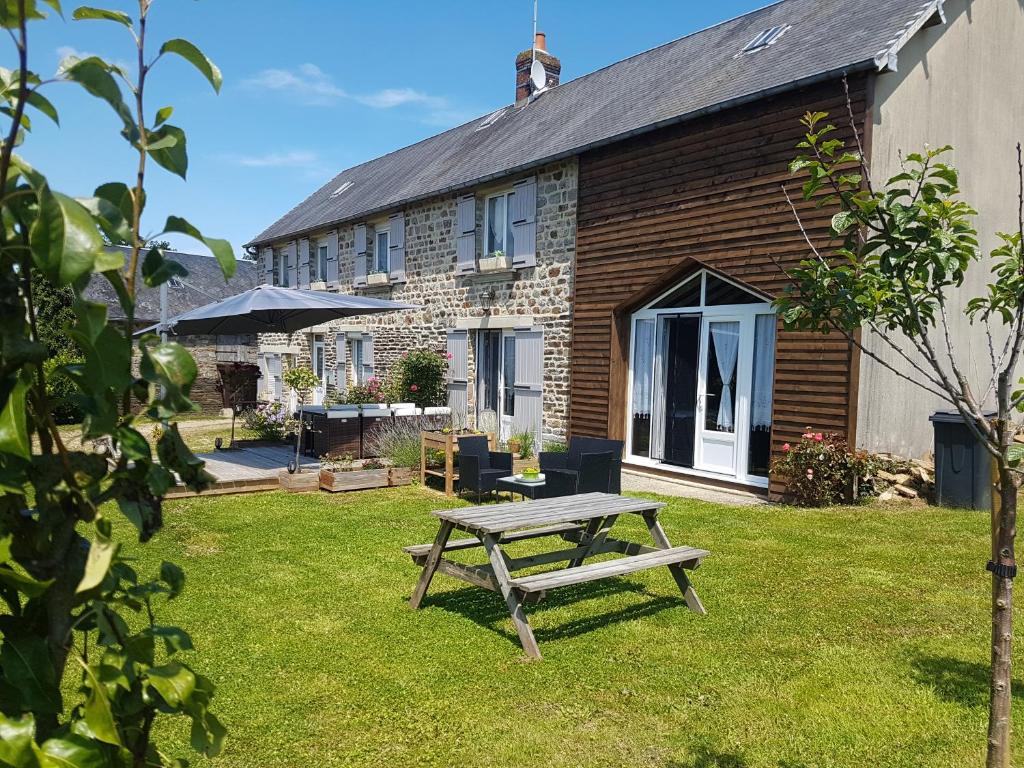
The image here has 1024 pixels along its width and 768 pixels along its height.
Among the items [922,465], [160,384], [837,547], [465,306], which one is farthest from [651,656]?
[465,306]

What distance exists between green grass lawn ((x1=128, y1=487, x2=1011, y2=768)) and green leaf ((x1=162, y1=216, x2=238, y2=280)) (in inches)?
108

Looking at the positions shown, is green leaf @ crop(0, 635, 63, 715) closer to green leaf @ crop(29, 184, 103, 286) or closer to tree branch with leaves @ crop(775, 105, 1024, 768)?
green leaf @ crop(29, 184, 103, 286)

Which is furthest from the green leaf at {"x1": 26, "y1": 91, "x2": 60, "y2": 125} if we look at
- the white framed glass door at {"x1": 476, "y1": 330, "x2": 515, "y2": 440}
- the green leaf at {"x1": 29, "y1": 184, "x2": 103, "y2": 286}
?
the white framed glass door at {"x1": 476, "y1": 330, "x2": 515, "y2": 440}

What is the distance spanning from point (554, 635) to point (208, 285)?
1083 inches

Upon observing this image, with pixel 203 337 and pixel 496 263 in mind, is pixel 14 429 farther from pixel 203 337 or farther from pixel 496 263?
pixel 203 337

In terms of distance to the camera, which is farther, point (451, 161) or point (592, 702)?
point (451, 161)

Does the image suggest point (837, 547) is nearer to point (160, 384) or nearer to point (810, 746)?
point (810, 746)

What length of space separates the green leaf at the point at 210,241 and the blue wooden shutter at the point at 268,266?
22000mm

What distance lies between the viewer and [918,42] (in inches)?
356

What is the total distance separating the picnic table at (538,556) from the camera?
434cm

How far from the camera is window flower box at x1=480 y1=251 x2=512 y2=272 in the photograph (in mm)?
13023

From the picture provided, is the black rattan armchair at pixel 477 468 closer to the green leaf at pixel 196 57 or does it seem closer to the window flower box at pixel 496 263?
the window flower box at pixel 496 263

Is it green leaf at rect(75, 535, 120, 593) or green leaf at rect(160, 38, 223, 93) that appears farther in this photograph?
green leaf at rect(160, 38, 223, 93)

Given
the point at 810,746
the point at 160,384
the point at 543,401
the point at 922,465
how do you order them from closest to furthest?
the point at 160,384 → the point at 810,746 → the point at 922,465 → the point at 543,401
